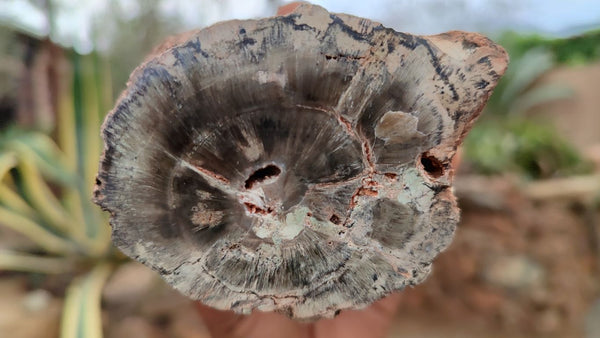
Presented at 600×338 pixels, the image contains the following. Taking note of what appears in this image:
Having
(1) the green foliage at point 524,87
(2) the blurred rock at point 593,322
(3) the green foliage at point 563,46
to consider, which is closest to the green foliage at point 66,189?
→ (2) the blurred rock at point 593,322

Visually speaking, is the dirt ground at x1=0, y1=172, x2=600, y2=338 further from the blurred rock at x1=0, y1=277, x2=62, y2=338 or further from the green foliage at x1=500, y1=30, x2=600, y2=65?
the green foliage at x1=500, y1=30, x2=600, y2=65

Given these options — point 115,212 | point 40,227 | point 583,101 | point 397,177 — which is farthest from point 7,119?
point 583,101

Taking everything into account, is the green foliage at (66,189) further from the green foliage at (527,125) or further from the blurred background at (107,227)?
the green foliage at (527,125)

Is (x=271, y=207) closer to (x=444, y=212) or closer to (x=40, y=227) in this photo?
(x=444, y=212)

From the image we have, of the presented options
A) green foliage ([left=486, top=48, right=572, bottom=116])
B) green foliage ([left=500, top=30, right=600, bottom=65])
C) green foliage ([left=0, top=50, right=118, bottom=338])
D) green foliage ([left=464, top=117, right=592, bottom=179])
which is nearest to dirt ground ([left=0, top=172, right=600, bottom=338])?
green foliage ([left=0, top=50, right=118, bottom=338])

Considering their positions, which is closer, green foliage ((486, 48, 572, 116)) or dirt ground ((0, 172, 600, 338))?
dirt ground ((0, 172, 600, 338))
